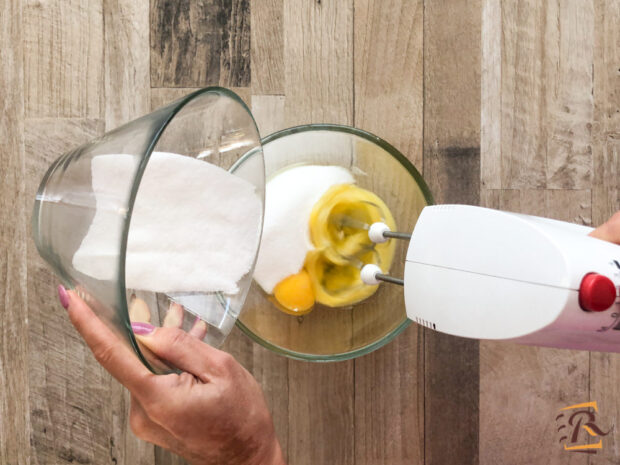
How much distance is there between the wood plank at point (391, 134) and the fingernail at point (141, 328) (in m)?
0.44

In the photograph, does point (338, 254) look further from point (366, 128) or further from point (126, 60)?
point (126, 60)

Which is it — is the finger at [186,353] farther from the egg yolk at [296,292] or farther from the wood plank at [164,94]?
the wood plank at [164,94]

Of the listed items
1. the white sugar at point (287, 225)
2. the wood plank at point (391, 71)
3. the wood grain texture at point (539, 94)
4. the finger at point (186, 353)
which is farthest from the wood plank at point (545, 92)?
the finger at point (186, 353)

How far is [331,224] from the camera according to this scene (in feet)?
2.46

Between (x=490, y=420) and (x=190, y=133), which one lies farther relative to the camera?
(x=490, y=420)

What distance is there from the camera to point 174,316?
23.0 inches

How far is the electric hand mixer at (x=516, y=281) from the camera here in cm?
49

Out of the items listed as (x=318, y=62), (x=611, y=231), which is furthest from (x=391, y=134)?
(x=611, y=231)

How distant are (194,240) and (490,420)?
0.66m

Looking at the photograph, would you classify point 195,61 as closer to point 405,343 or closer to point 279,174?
point 279,174

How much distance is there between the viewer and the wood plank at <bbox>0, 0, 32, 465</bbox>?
826 mm

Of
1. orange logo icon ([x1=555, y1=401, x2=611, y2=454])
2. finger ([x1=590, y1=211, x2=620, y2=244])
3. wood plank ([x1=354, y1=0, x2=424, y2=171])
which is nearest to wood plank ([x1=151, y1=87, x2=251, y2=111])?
wood plank ([x1=354, y1=0, x2=424, y2=171])

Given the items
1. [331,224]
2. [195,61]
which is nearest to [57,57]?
[195,61]

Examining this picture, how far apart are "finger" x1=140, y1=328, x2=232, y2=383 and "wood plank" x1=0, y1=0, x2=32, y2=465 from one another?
0.43 m
